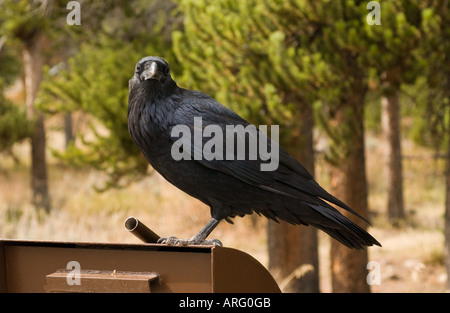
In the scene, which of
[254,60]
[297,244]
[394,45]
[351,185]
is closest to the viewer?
[394,45]

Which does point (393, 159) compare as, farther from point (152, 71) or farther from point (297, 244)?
point (152, 71)

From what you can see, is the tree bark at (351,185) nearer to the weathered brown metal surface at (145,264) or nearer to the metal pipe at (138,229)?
the metal pipe at (138,229)

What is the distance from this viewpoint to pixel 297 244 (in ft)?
25.8

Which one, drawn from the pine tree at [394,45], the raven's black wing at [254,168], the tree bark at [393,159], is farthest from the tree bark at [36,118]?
the raven's black wing at [254,168]

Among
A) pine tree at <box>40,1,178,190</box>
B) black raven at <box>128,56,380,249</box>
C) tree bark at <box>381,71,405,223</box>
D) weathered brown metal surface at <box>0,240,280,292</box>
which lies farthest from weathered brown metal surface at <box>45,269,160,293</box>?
tree bark at <box>381,71,405,223</box>

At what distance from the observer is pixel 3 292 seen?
2.43m

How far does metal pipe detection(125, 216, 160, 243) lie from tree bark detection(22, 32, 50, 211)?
1084 centimetres

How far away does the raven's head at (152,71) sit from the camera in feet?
8.25

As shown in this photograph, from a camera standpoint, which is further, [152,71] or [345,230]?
[345,230]

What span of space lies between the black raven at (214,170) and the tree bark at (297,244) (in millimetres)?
4907

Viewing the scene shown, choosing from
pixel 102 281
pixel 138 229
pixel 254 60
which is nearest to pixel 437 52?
pixel 254 60

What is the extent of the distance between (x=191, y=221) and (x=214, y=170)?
9100mm
